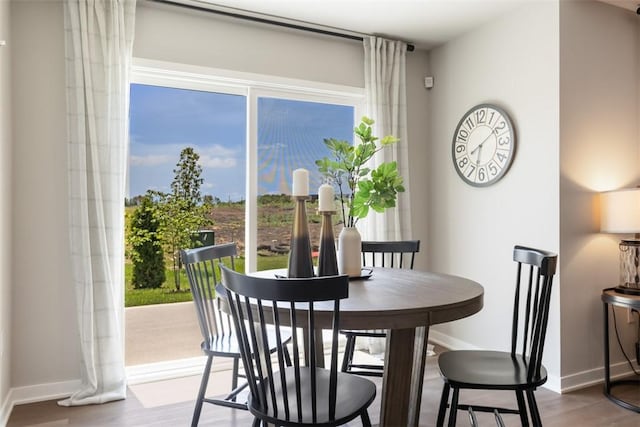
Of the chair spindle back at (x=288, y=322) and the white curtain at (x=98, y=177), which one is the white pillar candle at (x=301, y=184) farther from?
the white curtain at (x=98, y=177)

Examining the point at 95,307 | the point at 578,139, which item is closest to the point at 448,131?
the point at 578,139

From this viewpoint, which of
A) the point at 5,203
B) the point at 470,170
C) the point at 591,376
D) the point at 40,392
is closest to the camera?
the point at 5,203

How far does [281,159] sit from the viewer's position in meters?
3.60

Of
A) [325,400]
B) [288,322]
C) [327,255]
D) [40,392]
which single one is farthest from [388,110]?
[40,392]

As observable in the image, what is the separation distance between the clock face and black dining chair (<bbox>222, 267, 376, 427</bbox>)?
2.22 m

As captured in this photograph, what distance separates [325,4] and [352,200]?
1650mm

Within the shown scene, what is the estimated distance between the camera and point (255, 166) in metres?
3.47

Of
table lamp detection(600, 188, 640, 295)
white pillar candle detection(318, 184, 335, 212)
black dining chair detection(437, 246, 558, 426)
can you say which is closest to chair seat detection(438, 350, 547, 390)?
black dining chair detection(437, 246, 558, 426)

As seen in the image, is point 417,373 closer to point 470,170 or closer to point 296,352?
point 296,352

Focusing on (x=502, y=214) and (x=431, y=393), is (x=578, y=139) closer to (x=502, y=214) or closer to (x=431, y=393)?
(x=502, y=214)

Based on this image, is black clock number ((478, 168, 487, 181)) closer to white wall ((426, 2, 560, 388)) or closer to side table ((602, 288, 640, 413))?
white wall ((426, 2, 560, 388))

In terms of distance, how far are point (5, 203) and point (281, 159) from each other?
1832mm

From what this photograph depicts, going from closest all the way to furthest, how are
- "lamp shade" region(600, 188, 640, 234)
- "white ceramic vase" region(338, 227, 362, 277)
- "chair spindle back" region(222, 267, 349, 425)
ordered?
"chair spindle back" region(222, 267, 349, 425)
"white ceramic vase" region(338, 227, 362, 277)
"lamp shade" region(600, 188, 640, 234)

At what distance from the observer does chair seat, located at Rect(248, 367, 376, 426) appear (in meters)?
1.50
